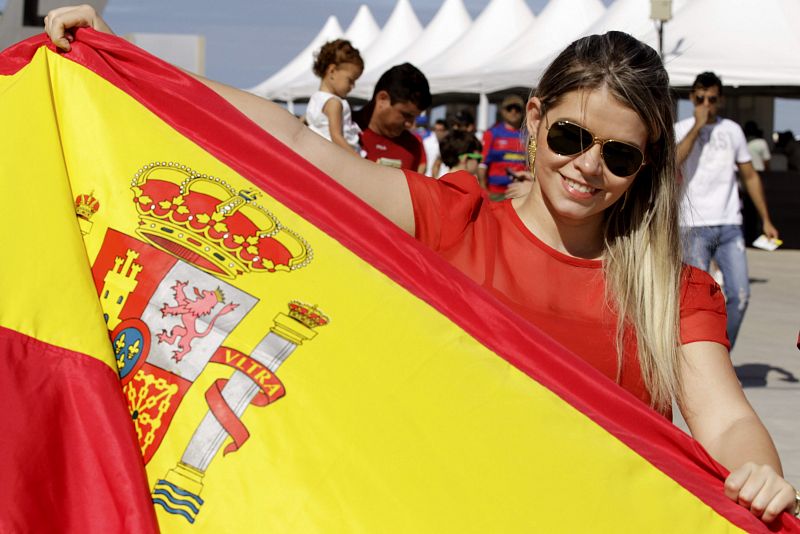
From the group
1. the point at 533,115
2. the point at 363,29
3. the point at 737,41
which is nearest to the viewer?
the point at 533,115

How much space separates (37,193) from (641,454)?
1.33 m

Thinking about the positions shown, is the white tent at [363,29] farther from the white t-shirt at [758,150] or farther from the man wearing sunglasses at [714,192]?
the man wearing sunglasses at [714,192]

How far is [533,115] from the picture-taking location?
2730 mm

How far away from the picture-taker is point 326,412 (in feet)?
7.20

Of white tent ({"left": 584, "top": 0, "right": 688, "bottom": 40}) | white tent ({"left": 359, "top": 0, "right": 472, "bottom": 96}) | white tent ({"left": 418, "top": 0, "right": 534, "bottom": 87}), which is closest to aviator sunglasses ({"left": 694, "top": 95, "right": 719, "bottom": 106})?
white tent ({"left": 584, "top": 0, "right": 688, "bottom": 40})

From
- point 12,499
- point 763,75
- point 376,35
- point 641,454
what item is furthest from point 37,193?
point 376,35

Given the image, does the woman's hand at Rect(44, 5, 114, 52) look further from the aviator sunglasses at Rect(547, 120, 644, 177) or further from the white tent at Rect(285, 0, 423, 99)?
the white tent at Rect(285, 0, 423, 99)

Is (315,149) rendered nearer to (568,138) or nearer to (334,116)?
(568,138)

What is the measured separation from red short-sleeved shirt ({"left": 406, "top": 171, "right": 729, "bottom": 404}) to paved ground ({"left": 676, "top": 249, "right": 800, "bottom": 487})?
305cm

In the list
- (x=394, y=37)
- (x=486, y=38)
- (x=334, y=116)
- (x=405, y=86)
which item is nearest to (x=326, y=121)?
(x=334, y=116)

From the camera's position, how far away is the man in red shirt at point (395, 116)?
23.0 feet

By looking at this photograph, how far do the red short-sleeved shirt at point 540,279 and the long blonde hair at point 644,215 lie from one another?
0.03 m

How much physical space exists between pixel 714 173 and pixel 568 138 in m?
5.36

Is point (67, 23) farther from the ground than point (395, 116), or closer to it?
farther from the ground
